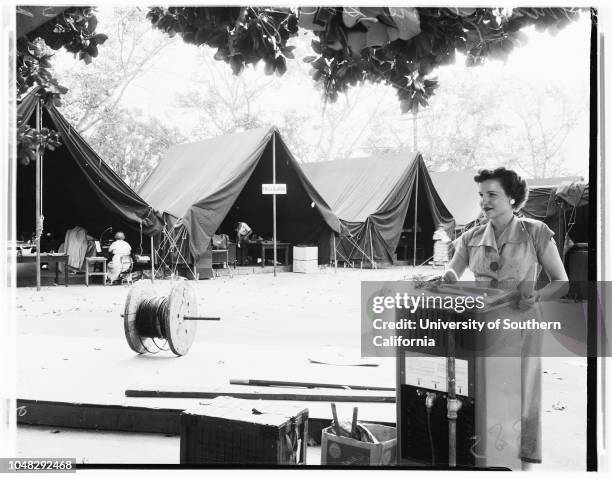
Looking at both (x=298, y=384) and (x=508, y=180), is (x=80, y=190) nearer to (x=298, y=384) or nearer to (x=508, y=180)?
(x=298, y=384)

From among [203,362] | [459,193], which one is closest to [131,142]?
[459,193]

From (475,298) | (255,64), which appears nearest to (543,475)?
(475,298)

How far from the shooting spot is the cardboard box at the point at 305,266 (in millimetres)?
Answer: 15000

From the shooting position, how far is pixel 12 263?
3.00m

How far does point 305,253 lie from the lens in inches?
588

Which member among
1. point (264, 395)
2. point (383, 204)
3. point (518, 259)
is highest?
point (383, 204)

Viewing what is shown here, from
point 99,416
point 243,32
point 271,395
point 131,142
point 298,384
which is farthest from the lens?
point 131,142

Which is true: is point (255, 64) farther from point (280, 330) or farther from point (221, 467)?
point (280, 330)

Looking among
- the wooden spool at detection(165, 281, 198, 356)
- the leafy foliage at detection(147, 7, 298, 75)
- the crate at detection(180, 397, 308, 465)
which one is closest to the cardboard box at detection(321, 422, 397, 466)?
the crate at detection(180, 397, 308, 465)

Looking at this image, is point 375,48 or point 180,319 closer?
point 375,48

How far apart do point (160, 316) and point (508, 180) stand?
3.18 metres

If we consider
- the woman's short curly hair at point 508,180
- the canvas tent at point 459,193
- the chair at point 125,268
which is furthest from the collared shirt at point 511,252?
the canvas tent at point 459,193

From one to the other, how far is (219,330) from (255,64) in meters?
4.25

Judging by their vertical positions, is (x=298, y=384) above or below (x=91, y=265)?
below
